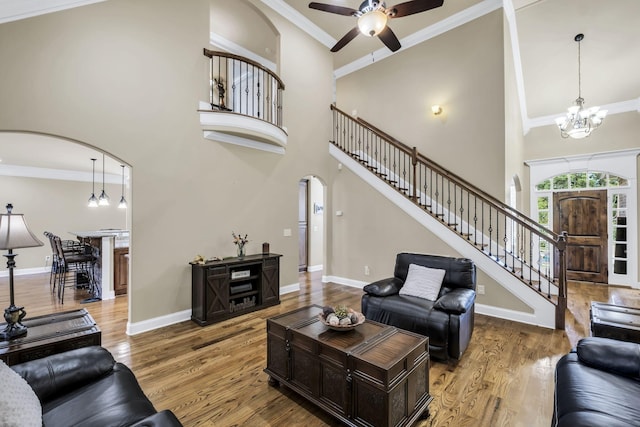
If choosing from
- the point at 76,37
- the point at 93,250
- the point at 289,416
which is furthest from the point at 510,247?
the point at 93,250

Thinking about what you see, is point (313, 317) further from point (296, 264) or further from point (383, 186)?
point (383, 186)

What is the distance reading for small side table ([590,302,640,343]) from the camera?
2158mm

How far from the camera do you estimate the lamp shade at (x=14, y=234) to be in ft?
6.29

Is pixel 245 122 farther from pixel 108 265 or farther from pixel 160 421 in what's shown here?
pixel 160 421

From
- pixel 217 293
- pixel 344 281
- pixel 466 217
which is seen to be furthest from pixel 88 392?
pixel 466 217

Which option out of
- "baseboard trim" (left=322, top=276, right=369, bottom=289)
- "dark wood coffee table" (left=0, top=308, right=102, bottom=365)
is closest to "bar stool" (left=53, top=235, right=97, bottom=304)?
"dark wood coffee table" (left=0, top=308, right=102, bottom=365)

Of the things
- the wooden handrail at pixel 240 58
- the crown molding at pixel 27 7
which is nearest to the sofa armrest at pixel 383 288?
the wooden handrail at pixel 240 58

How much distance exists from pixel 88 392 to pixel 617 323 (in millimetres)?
3709

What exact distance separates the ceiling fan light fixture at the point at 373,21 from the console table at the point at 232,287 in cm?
334

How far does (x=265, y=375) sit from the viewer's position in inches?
102

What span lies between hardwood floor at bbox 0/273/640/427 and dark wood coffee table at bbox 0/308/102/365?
717 millimetres

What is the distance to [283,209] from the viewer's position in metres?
5.31

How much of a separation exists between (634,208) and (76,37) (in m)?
9.39

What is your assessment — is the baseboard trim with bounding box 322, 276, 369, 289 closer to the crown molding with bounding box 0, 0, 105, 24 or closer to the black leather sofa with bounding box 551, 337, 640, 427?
the black leather sofa with bounding box 551, 337, 640, 427
